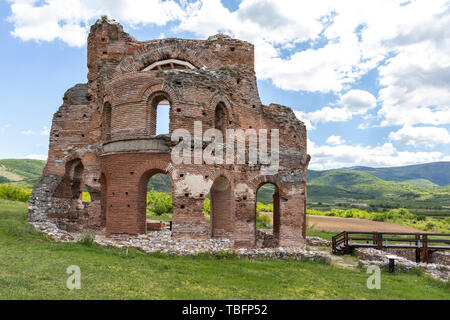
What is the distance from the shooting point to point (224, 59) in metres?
17.4

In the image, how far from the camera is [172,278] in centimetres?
912

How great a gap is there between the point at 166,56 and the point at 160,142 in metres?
4.61

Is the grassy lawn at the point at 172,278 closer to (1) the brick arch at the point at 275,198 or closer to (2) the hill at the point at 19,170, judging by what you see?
(1) the brick arch at the point at 275,198

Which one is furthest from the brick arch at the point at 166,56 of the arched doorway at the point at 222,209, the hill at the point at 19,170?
the hill at the point at 19,170

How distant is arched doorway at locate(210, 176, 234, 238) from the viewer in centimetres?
1551

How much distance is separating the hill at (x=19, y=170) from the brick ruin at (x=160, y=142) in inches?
3685

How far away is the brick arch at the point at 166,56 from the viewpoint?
52.5ft

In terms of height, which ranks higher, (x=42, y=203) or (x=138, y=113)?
(x=138, y=113)

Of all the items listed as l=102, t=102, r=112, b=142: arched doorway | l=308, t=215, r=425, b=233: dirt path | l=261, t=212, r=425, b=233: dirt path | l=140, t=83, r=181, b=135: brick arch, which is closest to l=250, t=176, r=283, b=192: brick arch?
l=140, t=83, r=181, b=135: brick arch

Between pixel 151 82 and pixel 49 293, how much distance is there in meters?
9.48

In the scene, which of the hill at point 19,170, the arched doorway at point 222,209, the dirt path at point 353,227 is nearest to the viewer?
the arched doorway at point 222,209

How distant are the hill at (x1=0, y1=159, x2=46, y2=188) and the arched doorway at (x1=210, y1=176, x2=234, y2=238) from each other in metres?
100
